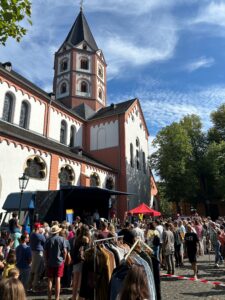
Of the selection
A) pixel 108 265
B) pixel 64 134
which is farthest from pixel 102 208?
pixel 108 265

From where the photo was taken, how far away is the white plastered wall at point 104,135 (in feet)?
95.8

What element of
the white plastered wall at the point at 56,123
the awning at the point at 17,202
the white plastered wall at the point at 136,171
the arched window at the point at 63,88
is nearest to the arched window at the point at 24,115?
the white plastered wall at the point at 56,123

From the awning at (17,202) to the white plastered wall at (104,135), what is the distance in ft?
49.6

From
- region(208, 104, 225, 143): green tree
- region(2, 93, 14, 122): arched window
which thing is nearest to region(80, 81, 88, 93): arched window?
region(2, 93, 14, 122): arched window

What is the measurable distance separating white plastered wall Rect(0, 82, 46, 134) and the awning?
824 cm

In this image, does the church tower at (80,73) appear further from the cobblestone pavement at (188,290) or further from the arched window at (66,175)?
the cobblestone pavement at (188,290)

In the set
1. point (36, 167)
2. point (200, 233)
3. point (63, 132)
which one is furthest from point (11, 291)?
point (63, 132)

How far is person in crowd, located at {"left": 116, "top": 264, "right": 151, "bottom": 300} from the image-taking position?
8.28 ft

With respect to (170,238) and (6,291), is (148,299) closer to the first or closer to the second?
(6,291)

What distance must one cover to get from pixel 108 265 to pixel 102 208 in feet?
51.6

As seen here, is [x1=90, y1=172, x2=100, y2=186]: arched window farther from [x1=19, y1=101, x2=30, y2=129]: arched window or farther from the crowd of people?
the crowd of people

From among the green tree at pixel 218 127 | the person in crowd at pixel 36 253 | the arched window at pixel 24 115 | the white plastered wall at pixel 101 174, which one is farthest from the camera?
the green tree at pixel 218 127

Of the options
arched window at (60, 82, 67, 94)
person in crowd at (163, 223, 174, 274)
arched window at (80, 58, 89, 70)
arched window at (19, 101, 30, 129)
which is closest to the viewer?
person in crowd at (163, 223, 174, 274)

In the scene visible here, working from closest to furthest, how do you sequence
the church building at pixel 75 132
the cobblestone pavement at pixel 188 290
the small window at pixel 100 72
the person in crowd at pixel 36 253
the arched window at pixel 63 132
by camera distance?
the cobblestone pavement at pixel 188 290
the person in crowd at pixel 36 253
the church building at pixel 75 132
the arched window at pixel 63 132
the small window at pixel 100 72
